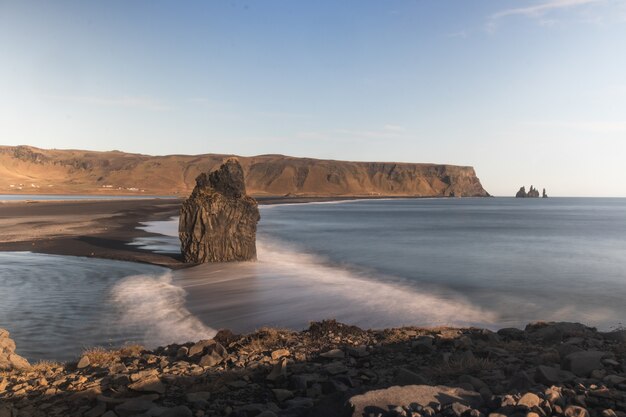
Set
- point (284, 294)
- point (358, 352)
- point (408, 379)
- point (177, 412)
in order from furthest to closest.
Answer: point (284, 294), point (358, 352), point (408, 379), point (177, 412)

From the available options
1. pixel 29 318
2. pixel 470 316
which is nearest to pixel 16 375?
pixel 29 318

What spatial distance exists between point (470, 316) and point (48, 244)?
84.0 ft

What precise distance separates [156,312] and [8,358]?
5.80 meters

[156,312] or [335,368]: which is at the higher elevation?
[335,368]

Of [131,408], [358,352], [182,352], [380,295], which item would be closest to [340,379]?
[358,352]

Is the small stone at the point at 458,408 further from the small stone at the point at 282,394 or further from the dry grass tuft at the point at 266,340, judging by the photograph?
the dry grass tuft at the point at 266,340

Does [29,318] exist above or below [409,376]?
below

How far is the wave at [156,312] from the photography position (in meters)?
11.5

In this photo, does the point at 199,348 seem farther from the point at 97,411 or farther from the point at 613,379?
the point at 613,379

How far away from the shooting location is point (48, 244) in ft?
92.5

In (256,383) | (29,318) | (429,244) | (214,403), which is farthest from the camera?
(429,244)

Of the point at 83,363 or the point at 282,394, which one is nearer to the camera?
the point at 282,394

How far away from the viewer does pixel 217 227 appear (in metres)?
23.2

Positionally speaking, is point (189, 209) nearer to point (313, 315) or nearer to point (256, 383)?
point (313, 315)
